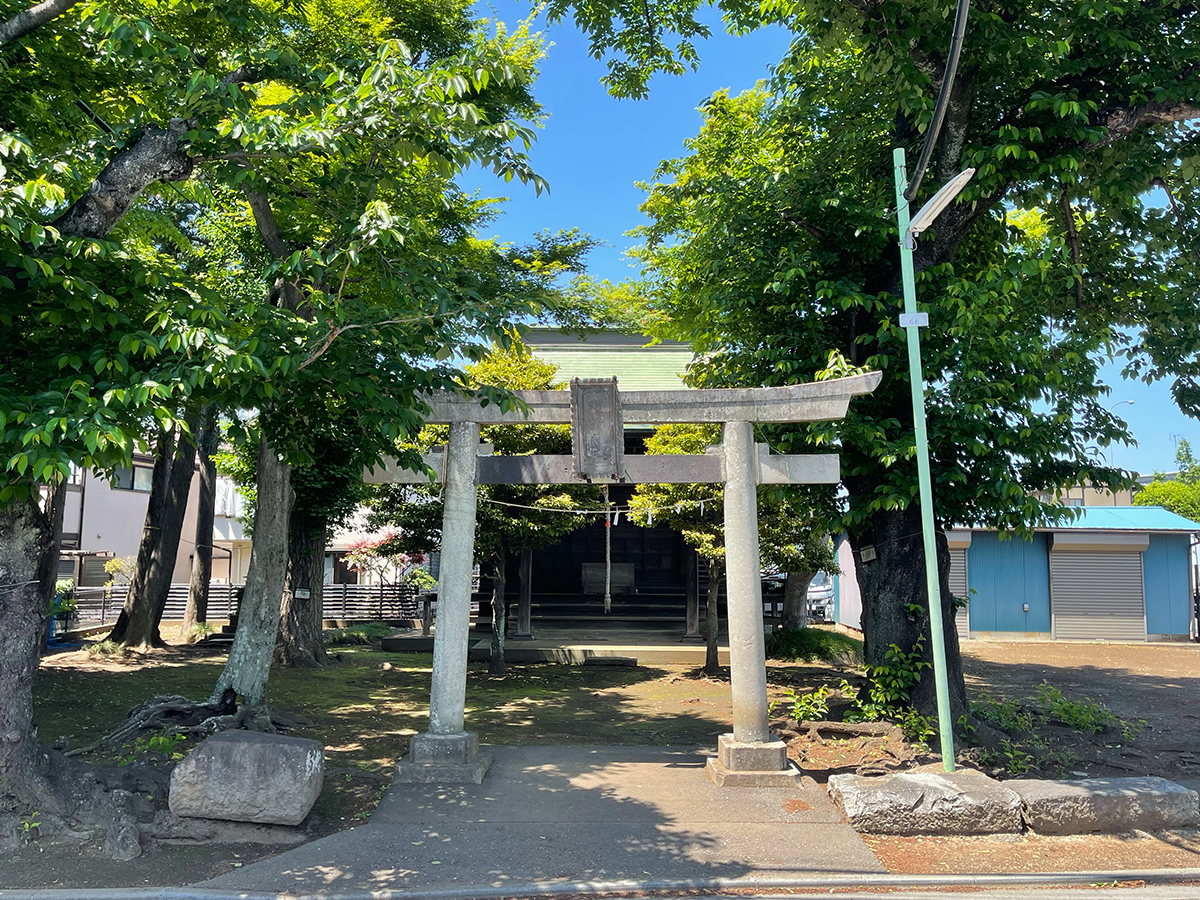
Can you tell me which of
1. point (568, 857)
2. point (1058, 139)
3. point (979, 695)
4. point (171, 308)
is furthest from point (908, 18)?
point (979, 695)

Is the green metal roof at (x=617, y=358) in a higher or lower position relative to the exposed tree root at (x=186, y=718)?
higher

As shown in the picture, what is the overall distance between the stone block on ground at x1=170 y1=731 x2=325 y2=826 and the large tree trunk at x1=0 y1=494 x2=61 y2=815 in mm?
1105

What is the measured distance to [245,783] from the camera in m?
7.30

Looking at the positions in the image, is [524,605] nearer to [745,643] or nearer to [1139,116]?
[745,643]

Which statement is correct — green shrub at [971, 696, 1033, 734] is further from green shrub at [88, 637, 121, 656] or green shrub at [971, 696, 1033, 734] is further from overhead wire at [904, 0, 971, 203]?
green shrub at [88, 637, 121, 656]

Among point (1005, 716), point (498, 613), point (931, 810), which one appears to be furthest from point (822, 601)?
point (931, 810)

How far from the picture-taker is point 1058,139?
33.6 ft

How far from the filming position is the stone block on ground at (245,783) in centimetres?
725

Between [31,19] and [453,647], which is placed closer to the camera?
[31,19]

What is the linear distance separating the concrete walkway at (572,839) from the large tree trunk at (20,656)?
207 centimetres

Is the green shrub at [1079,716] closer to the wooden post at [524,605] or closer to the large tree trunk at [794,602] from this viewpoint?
the large tree trunk at [794,602]

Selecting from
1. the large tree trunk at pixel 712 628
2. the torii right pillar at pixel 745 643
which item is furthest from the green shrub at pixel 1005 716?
the large tree trunk at pixel 712 628

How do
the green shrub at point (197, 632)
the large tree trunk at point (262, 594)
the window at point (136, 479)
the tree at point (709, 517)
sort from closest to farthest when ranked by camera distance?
the large tree trunk at point (262, 594) < the tree at point (709, 517) < the green shrub at point (197, 632) < the window at point (136, 479)

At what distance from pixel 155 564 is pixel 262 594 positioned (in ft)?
27.8
